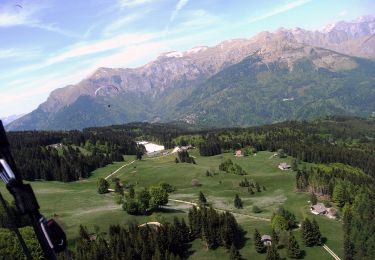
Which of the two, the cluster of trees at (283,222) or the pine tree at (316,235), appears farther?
the cluster of trees at (283,222)

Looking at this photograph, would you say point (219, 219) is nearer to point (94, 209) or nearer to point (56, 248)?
point (94, 209)

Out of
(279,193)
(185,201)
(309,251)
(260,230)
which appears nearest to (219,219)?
(260,230)

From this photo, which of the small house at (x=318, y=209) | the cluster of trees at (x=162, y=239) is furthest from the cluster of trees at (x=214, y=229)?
the small house at (x=318, y=209)

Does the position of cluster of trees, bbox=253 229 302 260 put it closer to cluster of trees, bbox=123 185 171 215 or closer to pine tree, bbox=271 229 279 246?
pine tree, bbox=271 229 279 246

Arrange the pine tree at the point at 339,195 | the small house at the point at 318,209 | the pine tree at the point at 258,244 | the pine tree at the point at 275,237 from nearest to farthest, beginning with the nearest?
the pine tree at the point at 275,237 < the pine tree at the point at 258,244 < the small house at the point at 318,209 < the pine tree at the point at 339,195

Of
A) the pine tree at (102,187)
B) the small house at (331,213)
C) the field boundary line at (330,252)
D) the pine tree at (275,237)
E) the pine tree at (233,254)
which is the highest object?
the pine tree at (102,187)

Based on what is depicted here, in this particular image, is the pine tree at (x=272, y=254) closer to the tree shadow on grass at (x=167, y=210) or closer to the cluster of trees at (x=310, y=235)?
the cluster of trees at (x=310, y=235)

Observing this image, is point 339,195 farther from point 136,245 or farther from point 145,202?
point 136,245
